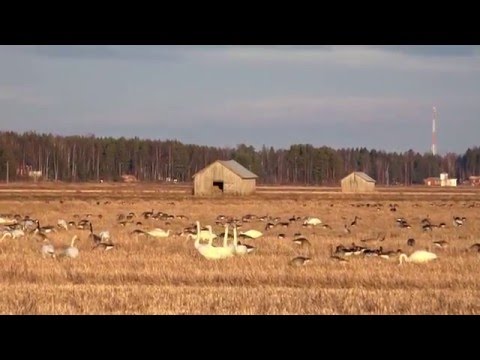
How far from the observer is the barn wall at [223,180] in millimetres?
69000

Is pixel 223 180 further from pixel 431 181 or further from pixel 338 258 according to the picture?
pixel 431 181

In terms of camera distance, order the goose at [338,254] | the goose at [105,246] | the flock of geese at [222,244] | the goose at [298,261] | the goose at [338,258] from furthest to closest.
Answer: the goose at [105,246] → the flock of geese at [222,244] → the goose at [338,254] → the goose at [338,258] → the goose at [298,261]

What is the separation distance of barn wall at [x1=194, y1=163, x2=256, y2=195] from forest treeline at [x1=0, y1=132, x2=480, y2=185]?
227 ft

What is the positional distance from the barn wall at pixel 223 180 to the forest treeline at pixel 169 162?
69336mm

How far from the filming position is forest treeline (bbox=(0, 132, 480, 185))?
145m

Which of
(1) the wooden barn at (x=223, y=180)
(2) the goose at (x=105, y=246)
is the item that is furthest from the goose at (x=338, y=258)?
(1) the wooden barn at (x=223, y=180)

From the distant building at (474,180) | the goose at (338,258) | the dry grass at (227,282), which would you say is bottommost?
→ the dry grass at (227,282)

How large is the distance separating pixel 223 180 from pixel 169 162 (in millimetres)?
89650

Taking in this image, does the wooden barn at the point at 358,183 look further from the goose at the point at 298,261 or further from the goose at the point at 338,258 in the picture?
the goose at the point at 298,261

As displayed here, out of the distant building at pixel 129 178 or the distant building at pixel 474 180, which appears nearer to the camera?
the distant building at pixel 129 178

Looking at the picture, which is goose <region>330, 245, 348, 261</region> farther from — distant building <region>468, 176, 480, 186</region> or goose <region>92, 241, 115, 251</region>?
distant building <region>468, 176, 480, 186</region>

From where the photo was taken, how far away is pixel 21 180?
132m
